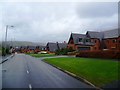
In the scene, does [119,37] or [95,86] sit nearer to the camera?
[95,86]

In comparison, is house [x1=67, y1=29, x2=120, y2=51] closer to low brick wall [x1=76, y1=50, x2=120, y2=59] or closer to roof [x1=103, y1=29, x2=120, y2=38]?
roof [x1=103, y1=29, x2=120, y2=38]

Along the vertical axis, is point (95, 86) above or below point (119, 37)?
below

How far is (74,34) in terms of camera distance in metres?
91.2

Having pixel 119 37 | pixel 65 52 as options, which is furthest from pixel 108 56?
pixel 65 52

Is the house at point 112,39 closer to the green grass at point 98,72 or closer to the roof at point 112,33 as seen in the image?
the roof at point 112,33

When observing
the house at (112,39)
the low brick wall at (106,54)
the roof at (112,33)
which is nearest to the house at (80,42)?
the house at (112,39)

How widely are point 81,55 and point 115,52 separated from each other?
654 inches

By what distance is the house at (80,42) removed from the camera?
3529 inches

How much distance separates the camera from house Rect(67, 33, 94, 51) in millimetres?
89625

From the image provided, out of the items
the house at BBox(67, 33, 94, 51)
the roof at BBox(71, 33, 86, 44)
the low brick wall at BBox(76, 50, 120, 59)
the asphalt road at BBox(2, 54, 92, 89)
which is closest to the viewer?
the asphalt road at BBox(2, 54, 92, 89)

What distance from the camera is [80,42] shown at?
3551 inches

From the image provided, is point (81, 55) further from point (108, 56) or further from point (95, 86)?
point (95, 86)

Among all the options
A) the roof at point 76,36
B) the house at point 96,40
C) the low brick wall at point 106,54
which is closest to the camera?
the low brick wall at point 106,54

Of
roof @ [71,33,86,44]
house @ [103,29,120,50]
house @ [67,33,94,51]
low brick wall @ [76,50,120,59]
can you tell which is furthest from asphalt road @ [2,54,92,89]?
house @ [67,33,94,51]
